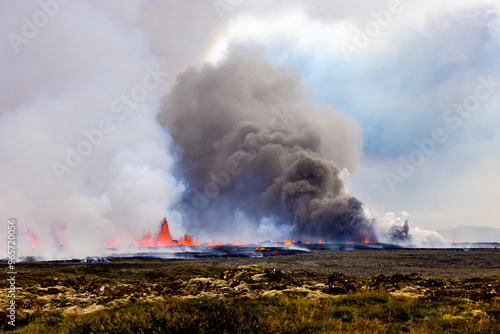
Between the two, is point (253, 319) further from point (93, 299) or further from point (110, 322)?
point (93, 299)

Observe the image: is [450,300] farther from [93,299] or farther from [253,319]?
[93,299]

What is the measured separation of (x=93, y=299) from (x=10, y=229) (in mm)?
5366

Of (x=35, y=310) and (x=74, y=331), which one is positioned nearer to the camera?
(x=74, y=331)

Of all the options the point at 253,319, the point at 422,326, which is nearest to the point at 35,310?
the point at 253,319

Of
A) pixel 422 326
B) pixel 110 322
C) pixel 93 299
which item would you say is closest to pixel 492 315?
pixel 422 326

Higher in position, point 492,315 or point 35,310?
point 492,315

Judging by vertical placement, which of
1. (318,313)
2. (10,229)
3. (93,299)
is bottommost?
(93,299)

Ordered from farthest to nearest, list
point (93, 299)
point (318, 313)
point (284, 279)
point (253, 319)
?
1. point (284, 279)
2. point (93, 299)
3. point (318, 313)
4. point (253, 319)

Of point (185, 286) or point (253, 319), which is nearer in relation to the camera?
point (253, 319)

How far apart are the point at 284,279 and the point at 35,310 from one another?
11.8m

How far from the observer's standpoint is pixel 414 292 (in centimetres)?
1488

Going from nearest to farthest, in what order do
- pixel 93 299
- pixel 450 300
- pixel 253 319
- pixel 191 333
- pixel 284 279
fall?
pixel 191 333 < pixel 253 319 < pixel 450 300 < pixel 93 299 < pixel 284 279

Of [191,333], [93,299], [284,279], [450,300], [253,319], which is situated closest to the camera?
[191,333]

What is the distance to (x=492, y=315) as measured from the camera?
10414 millimetres
